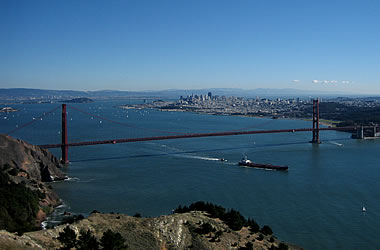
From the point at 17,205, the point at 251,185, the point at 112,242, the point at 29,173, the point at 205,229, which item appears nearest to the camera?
the point at 112,242

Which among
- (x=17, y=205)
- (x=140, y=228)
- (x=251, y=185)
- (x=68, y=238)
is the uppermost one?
(x=68, y=238)

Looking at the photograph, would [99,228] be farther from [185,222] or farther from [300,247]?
[300,247]

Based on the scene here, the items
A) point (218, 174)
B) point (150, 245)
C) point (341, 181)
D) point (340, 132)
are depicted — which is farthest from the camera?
point (340, 132)

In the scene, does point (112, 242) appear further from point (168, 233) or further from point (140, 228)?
point (168, 233)

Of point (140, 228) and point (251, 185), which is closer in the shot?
point (140, 228)

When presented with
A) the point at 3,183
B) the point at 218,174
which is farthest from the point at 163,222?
the point at 218,174

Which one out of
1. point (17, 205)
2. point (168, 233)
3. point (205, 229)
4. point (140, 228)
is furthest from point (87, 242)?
point (17, 205)

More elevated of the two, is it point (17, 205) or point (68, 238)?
point (68, 238)

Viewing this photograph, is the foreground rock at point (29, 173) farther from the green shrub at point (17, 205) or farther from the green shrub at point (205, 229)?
the green shrub at point (205, 229)
